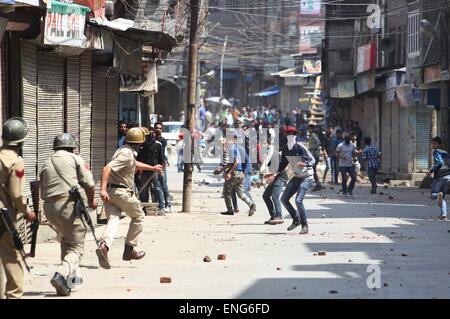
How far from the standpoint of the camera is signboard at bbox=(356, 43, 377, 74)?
45.3 m

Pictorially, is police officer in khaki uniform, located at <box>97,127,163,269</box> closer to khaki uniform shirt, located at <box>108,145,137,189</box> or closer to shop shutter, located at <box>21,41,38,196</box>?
khaki uniform shirt, located at <box>108,145,137,189</box>

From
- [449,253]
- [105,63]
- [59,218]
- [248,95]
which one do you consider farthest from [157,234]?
[248,95]

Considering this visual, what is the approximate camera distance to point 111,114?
71.0 ft

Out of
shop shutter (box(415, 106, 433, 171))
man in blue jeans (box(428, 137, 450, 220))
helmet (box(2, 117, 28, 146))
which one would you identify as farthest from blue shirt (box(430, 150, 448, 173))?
shop shutter (box(415, 106, 433, 171))

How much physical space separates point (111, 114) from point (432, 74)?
1417 centimetres

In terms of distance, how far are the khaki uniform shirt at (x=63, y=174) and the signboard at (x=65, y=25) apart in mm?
4341

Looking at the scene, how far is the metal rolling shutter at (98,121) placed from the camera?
20.2m

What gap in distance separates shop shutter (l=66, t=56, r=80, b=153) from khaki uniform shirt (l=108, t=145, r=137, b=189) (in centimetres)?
487

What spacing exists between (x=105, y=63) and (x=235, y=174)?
13.2 ft

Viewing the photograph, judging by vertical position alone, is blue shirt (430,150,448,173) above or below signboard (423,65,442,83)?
below

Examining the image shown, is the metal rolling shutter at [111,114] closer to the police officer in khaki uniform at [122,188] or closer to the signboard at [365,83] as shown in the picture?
the police officer in khaki uniform at [122,188]

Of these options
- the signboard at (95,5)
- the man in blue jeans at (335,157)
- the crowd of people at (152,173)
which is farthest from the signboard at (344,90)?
the signboard at (95,5)

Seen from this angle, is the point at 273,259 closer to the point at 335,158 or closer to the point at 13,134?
the point at 13,134

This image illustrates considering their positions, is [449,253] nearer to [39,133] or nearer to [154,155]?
[39,133]
